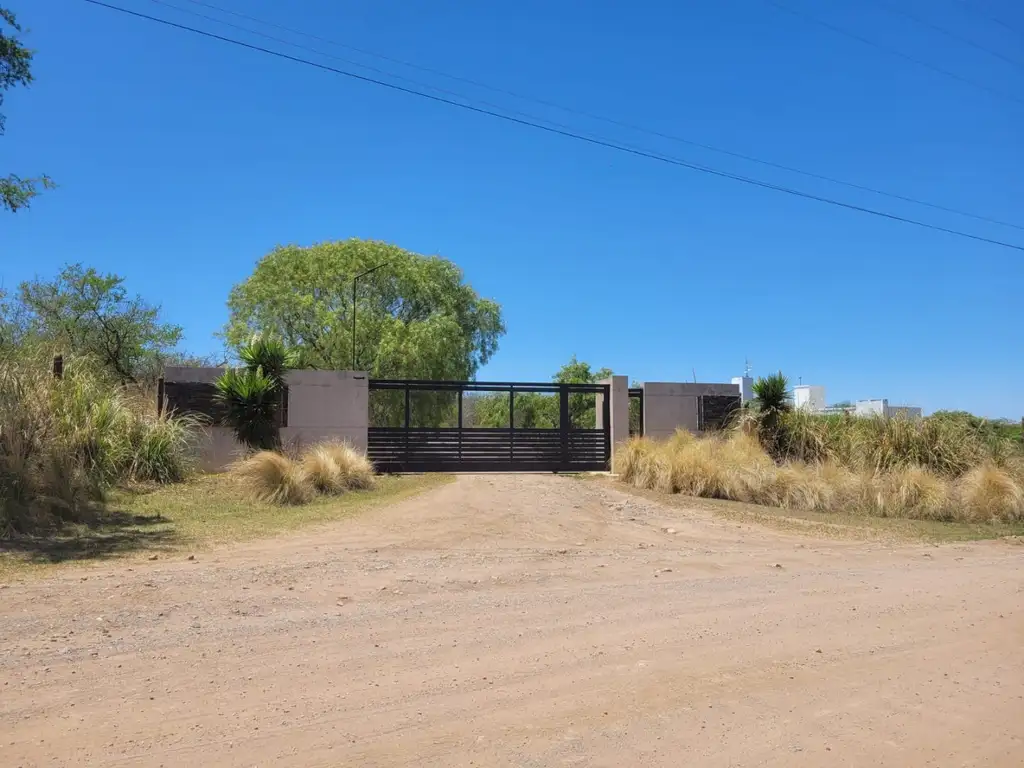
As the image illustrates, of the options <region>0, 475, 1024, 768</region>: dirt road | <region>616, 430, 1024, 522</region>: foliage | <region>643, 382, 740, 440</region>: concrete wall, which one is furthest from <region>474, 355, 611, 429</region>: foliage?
<region>0, 475, 1024, 768</region>: dirt road

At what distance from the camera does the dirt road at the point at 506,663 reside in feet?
12.6

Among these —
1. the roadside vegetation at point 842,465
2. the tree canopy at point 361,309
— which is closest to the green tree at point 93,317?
the tree canopy at point 361,309

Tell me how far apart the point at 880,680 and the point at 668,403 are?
18.0 metres

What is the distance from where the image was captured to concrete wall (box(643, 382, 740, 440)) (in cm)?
2258

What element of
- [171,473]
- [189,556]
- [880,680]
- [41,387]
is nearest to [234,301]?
[171,473]

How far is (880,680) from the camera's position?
489 centimetres

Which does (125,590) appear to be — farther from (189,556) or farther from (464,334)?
(464,334)

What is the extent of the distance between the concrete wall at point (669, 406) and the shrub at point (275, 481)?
11.4m

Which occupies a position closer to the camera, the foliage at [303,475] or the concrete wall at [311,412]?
the foliage at [303,475]

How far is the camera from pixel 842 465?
702 inches

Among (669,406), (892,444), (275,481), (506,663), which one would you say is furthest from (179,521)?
(892,444)

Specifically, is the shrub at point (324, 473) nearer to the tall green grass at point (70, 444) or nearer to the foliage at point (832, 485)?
the tall green grass at point (70, 444)

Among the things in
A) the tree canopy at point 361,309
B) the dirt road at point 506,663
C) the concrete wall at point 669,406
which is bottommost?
the dirt road at point 506,663

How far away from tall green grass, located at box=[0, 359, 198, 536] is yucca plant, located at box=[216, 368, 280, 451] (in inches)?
46.0
